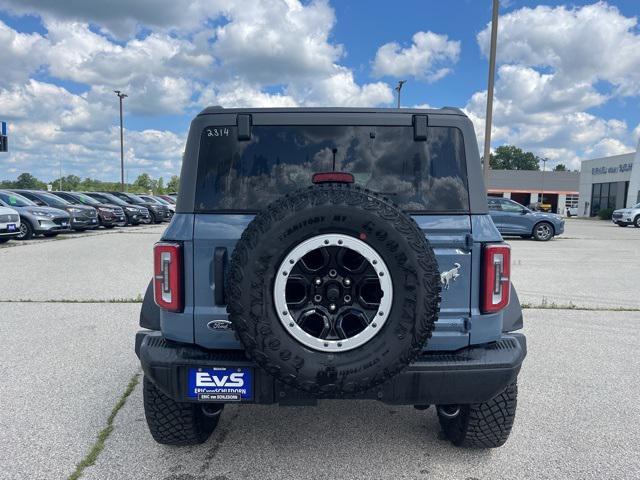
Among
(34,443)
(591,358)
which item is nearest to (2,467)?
(34,443)

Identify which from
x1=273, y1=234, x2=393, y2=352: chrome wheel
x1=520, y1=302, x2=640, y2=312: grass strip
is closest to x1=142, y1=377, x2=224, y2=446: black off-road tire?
x1=273, y1=234, x2=393, y2=352: chrome wheel

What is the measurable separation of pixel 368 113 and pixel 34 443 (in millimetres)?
2819

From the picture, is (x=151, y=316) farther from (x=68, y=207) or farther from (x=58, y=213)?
(x=68, y=207)

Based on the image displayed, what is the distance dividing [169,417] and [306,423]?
0.95 metres

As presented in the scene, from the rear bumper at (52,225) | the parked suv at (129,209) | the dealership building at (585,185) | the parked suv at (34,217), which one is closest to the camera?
the parked suv at (34,217)

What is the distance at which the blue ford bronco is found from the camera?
7.21ft

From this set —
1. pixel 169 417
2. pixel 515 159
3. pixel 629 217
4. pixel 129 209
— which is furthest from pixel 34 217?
pixel 515 159

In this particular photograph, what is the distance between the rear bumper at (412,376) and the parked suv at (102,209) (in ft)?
66.1

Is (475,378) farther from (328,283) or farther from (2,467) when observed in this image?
(2,467)

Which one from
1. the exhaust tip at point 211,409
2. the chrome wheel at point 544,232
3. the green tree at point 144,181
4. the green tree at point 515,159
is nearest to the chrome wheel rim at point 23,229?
the exhaust tip at point 211,409

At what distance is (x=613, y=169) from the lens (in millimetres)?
45812

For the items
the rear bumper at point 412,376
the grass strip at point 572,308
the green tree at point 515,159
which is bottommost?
the grass strip at point 572,308

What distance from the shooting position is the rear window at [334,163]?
262 cm

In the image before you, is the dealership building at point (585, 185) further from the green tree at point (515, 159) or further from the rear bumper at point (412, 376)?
the green tree at point (515, 159)
